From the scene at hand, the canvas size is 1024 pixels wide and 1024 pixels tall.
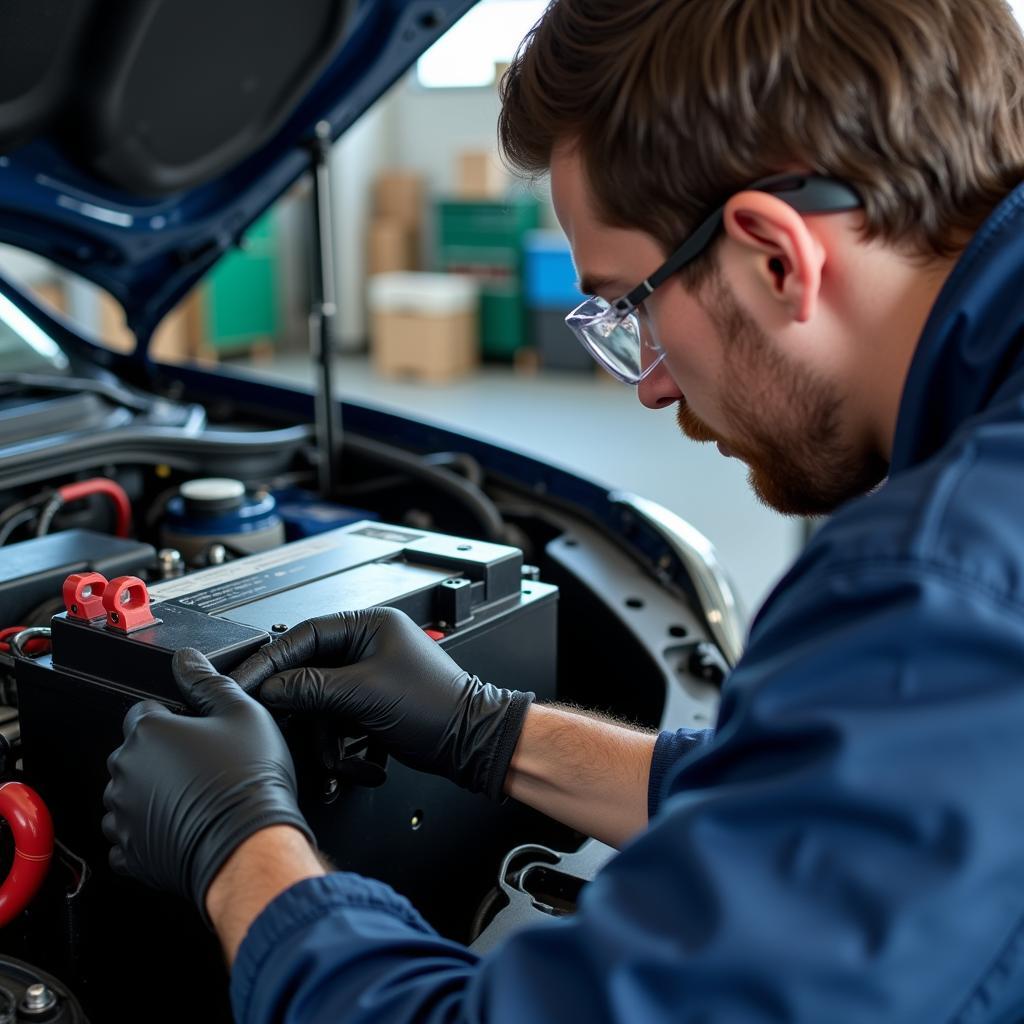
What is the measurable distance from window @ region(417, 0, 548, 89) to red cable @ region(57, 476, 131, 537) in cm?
615

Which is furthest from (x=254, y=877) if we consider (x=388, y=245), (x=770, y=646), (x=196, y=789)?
(x=388, y=245)

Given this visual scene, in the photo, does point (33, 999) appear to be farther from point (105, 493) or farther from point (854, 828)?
point (105, 493)

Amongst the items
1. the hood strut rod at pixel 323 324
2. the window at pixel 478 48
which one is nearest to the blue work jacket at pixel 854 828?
the hood strut rod at pixel 323 324

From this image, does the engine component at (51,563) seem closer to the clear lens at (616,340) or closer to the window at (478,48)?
the clear lens at (616,340)

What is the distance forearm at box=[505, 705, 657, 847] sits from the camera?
1078 millimetres

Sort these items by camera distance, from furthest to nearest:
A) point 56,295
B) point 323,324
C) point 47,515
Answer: point 56,295 < point 323,324 < point 47,515

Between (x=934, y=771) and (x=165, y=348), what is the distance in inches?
249

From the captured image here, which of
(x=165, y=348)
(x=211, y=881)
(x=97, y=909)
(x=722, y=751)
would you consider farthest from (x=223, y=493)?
(x=165, y=348)

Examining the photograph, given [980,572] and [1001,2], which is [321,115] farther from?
[980,572]

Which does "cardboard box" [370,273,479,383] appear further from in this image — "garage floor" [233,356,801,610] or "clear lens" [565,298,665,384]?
"clear lens" [565,298,665,384]

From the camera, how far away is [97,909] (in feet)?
3.15

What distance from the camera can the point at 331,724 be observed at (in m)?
0.96

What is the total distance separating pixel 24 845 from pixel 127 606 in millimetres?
195

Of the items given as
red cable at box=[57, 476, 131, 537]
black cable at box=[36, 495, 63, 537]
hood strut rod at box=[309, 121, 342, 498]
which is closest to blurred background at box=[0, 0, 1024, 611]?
hood strut rod at box=[309, 121, 342, 498]
